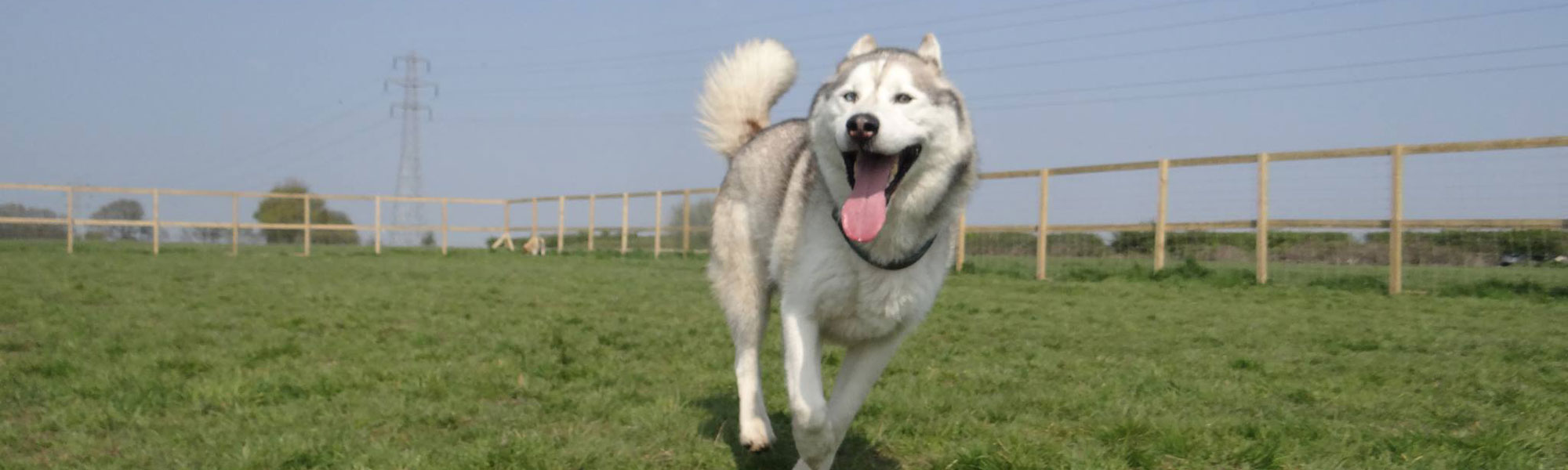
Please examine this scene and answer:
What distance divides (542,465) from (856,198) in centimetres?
148

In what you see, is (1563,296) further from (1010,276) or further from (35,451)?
(35,451)

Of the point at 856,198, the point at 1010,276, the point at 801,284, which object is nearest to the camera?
the point at 856,198

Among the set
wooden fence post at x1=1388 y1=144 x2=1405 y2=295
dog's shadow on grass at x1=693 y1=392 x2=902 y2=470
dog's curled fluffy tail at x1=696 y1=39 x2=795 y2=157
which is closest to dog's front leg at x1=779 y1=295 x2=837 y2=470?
dog's shadow on grass at x1=693 y1=392 x2=902 y2=470

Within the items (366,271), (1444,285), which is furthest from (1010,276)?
(366,271)

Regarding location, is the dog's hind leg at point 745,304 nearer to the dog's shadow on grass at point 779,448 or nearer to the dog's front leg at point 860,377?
the dog's shadow on grass at point 779,448

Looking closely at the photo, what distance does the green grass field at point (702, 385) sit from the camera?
3.86 m

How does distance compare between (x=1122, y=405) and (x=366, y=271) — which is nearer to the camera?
(x=1122, y=405)

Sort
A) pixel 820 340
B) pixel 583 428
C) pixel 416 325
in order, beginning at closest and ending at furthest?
pixel 820 340
pixel 583 428
pixel 416 325

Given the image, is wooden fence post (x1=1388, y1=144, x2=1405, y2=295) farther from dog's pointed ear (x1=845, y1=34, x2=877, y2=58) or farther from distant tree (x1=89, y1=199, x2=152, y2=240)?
distant tree (x1=89, y1=199, x2=152, y2=240)

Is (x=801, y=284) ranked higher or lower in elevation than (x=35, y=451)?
higher

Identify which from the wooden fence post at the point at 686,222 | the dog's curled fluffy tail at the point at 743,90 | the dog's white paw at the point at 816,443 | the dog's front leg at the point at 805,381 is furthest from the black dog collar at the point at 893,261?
the wooden fence post at the point at 686,222

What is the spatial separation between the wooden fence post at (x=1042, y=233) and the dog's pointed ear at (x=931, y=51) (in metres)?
11.9

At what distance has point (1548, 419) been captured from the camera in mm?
4426

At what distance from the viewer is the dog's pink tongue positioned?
9.68ft
